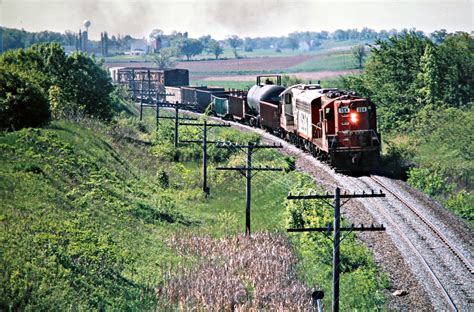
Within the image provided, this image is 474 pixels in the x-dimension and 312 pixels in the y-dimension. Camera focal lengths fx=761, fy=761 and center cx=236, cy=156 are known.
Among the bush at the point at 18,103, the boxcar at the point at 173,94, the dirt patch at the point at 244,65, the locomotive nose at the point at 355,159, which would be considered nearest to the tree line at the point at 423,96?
the locomotive nose at the point at 355,159

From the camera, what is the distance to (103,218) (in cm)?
3494

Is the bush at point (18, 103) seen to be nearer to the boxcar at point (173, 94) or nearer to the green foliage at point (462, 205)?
the green foliage at point (462, 205)

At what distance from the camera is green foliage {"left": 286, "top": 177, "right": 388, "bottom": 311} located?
26.2m

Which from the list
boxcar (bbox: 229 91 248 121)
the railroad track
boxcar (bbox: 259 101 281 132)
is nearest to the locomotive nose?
the railroad track

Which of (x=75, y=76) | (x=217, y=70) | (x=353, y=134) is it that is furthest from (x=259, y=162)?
(x=217, y=70)

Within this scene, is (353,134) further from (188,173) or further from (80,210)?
(188,173)

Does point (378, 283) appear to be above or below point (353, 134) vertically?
below

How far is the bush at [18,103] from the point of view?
4822 centimetres

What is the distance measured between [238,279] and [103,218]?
9.16m

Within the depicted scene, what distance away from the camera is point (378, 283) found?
89.0 feet

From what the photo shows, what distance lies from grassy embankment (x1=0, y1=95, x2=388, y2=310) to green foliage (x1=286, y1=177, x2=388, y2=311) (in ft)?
0.25

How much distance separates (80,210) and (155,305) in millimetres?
9661

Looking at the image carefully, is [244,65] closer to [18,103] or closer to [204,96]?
[204,96]

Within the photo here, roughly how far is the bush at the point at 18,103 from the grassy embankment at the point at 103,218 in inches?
60.7
